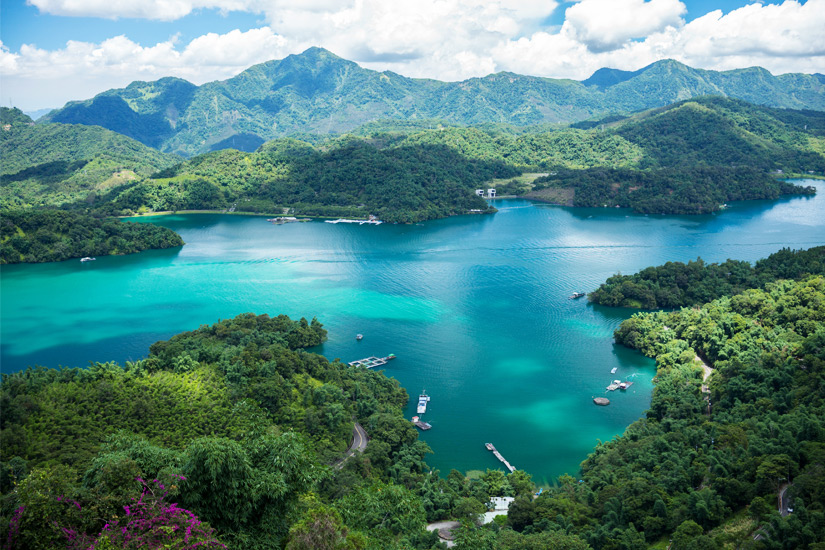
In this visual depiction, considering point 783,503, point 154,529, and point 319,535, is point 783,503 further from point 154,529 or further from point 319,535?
point 154,529

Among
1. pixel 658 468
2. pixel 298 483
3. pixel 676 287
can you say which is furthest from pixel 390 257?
pixel 298 483

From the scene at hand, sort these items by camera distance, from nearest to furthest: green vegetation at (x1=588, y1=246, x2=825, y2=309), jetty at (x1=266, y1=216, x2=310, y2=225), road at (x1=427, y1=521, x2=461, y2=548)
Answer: road at (x1=427, y1=521, x2=461, y2=548) < green vegetation at (x1=588, y1=246, x2=825, y2=309) < jetty at (x1=266, y1=216, x2=310, y2=225)

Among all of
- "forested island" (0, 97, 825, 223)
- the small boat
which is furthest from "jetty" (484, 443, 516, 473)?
"forested island" (0, 97, 825, 223)

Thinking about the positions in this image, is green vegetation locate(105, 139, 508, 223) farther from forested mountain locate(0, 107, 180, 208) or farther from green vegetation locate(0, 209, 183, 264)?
green vegetation locate(0, 209, 183, 264)

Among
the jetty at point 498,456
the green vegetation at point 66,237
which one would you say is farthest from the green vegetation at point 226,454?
the green vegetation at point 66,237

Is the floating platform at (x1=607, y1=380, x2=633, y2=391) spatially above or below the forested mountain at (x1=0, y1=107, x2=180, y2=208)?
below

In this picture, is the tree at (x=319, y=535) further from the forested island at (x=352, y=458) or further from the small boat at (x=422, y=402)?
the small boat at (x=422, y=402)
